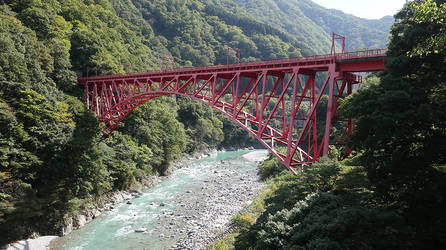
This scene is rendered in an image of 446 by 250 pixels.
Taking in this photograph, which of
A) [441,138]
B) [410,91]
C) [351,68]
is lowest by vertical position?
[441,138]

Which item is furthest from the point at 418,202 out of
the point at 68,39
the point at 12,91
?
the point at 68,39

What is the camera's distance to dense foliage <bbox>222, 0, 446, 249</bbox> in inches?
232

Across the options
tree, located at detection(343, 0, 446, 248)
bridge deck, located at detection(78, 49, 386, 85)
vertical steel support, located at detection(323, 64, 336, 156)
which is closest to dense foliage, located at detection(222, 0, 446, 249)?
tree, located at detection(343, 0, 446, 248)

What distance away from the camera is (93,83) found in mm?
27047

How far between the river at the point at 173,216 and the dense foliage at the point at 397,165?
8212mm

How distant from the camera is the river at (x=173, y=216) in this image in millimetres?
15062

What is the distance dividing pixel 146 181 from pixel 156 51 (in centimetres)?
5135

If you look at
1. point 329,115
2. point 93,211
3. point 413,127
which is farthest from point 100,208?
point 413,127

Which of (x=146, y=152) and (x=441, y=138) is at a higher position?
(x=441, y=138)

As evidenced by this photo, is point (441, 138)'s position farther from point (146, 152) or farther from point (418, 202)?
point (146, 152)

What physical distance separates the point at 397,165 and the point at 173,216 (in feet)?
51.9

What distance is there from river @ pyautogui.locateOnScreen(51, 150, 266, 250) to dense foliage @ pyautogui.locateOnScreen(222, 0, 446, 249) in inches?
323

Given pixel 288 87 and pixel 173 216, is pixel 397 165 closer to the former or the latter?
pixel 288 87

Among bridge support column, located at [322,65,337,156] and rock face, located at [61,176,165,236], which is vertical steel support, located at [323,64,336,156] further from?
rock face, located at [61,176,165,236]
